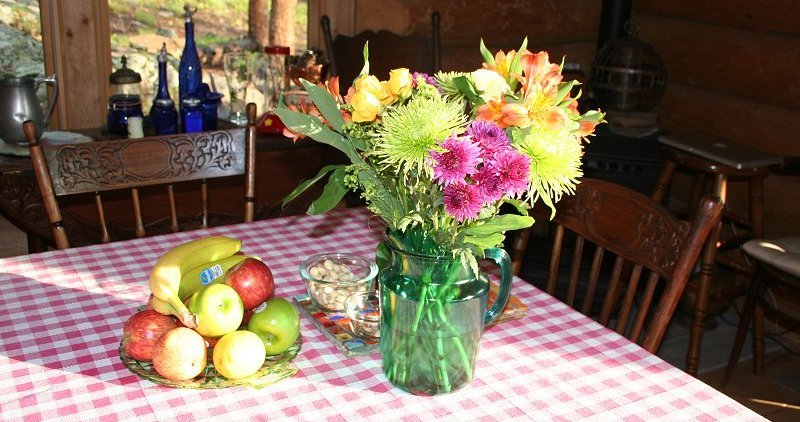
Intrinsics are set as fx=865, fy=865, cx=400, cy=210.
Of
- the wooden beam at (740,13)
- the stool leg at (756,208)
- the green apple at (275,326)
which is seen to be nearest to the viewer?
the green apple at (275,326)

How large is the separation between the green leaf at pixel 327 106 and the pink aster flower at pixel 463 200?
8.5 inches

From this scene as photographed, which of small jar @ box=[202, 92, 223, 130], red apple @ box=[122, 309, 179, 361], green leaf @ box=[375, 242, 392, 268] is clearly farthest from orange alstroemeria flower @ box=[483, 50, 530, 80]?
small jar @ box=[202, 92, 223, 130]

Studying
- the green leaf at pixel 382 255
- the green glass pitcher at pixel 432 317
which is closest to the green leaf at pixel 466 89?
the green glass pitcher at pixel 432 317

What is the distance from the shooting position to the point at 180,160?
1.88 metres

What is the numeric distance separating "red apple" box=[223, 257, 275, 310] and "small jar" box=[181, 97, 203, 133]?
1.37 metres

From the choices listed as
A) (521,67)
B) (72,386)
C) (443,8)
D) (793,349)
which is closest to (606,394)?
(521,67)

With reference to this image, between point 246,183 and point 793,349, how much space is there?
6.97 feet

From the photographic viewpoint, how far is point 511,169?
104 centimetres

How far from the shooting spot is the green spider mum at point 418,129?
1.05 m

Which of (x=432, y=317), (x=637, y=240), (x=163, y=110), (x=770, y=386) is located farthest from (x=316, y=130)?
(x=770, y=386)

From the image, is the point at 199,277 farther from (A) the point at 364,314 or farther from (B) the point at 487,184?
(B) the point at 487,184

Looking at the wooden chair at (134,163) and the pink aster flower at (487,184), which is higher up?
the pink aster flower at (487,184)

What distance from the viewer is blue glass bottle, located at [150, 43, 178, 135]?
2.56m

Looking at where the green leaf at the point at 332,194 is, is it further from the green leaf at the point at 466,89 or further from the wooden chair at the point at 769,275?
the wooden chair at the point at 769,275
